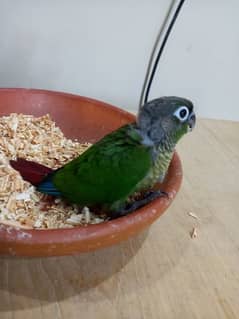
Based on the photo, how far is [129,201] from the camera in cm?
46

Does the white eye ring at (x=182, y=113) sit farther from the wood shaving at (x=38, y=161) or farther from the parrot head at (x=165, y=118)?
the wood shaving at (x=38, y=161)

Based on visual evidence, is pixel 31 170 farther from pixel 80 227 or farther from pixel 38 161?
pixel 80 227

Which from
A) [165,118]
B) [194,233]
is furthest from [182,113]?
[194,233]

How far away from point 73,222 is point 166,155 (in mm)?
112

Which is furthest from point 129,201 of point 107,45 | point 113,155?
point 107,45

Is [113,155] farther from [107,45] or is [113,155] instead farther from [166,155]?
[107,45]

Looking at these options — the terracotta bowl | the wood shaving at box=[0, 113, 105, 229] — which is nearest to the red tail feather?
the wood shaving at box=[0, 113, 105, 229]

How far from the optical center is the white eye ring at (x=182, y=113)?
0.45m

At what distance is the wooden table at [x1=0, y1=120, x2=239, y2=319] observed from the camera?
40 centimetres

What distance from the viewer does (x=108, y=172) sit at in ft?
1.42

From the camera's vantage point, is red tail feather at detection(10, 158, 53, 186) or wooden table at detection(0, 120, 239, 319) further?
red tail feather at detection(10, 158, 53, 186)

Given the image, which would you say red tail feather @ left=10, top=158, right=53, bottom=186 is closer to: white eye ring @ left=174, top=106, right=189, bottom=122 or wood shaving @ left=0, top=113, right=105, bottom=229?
wood shaving @ left=0, top=113, right=105, bottom=229

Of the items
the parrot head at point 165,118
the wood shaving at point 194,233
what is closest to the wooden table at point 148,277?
the wood shaving at point 194,233

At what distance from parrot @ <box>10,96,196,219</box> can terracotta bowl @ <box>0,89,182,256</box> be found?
1.1 inches
